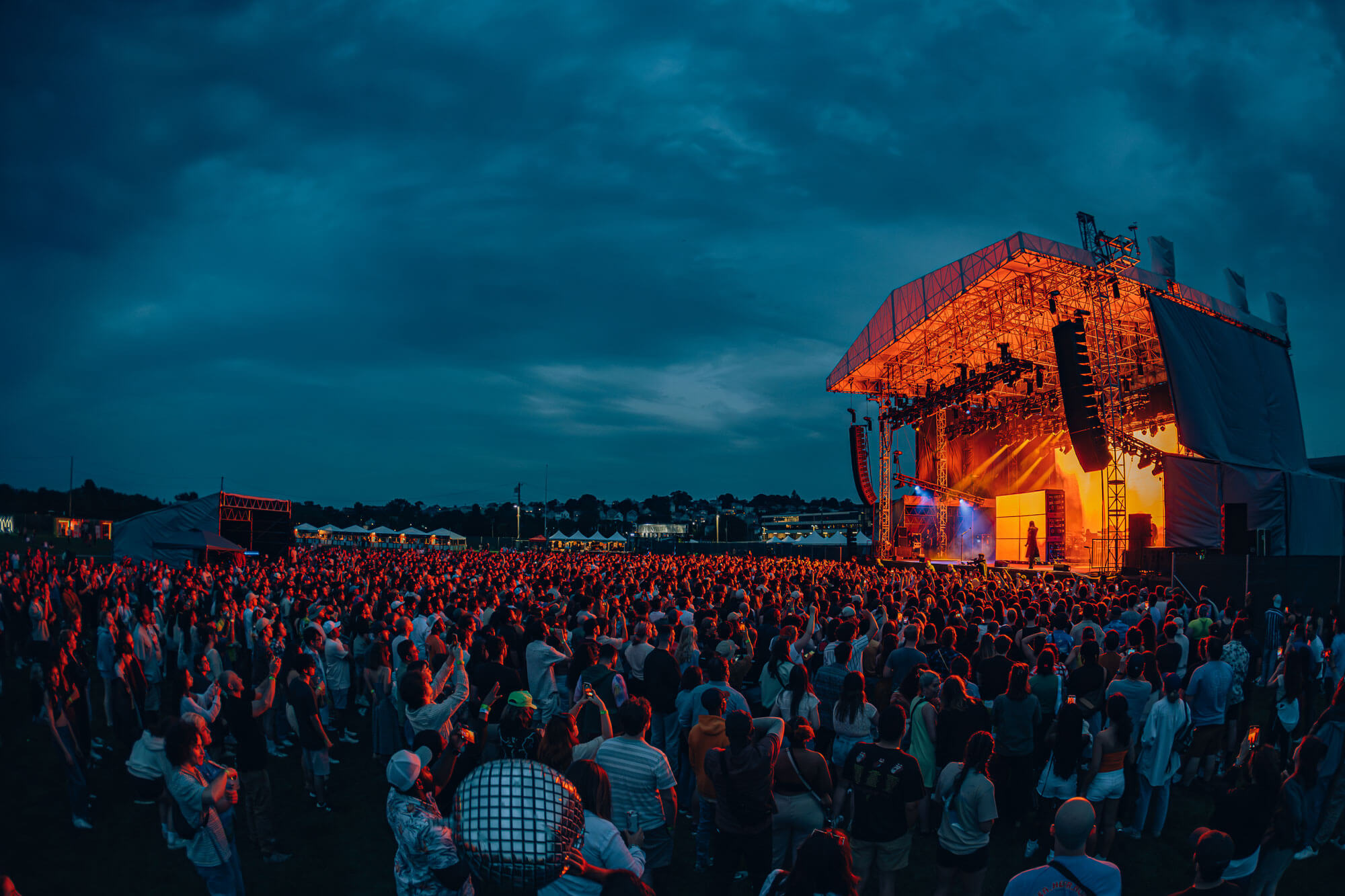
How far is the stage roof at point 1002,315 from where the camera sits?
896 inches

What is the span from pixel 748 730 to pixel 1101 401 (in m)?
23.5

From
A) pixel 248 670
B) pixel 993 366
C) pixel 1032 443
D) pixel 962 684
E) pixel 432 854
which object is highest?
pixel 993 366

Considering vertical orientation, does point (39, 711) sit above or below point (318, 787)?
above

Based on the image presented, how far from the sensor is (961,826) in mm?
4305

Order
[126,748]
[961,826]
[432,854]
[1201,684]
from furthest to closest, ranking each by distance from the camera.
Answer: [126,748], [1201,684], [961,826], [432,854]

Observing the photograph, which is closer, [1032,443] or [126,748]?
[126,748]

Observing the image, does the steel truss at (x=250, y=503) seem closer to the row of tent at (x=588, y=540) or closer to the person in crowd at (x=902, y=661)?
the person in crowd at (x=902, y=661)

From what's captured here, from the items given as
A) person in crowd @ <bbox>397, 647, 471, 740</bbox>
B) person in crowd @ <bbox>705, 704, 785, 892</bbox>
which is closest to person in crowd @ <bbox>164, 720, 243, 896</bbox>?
person in crowd @ <bbox>397, 647, 471, 740</bbox>

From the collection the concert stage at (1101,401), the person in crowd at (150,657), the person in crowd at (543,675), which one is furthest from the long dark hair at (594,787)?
the concert stage at (1101,401)

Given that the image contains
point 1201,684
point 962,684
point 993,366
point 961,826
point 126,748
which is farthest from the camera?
point 993,366

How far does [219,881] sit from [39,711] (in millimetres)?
4314

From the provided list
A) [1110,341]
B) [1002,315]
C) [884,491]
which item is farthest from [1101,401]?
[884,491]

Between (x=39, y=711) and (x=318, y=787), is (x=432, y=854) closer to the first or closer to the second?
(x=318, y=787)

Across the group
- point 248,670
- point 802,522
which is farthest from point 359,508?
point 248,670
